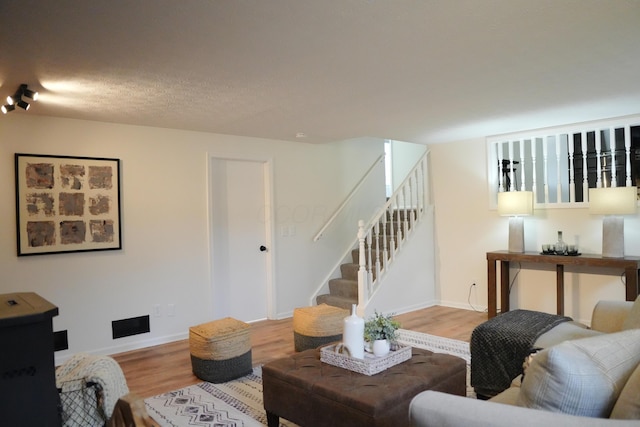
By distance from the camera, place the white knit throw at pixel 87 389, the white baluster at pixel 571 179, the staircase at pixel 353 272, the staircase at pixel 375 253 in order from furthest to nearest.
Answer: the staircase at pixel 353 272, the staircase at pixel 375 253, the white baluster at pixel 571 179, the white knit throw at pixel 87 389

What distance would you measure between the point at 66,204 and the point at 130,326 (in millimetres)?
1269

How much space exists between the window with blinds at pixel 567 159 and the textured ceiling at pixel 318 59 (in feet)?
1.56

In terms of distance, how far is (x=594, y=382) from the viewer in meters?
1.30

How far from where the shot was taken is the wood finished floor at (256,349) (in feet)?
11.3

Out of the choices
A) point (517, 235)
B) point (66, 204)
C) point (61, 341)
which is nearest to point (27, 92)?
point (66, 204)

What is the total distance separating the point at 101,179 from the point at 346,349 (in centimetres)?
289

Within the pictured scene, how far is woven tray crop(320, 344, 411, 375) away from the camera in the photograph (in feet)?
7.78

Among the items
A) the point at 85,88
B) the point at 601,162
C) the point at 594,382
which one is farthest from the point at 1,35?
the point at 601,162

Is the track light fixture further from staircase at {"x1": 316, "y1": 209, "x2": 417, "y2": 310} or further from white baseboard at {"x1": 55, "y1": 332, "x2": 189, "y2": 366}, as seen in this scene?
staircase at {"x1": 316, "y1": 209, "x2": 417, "y2": 310}

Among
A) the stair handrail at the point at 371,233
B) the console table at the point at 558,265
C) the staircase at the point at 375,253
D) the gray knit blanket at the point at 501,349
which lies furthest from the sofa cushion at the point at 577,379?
the staircase at the point at 375,253

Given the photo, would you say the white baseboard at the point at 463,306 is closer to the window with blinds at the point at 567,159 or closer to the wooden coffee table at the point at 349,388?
the window with blinds at the point at 567,159

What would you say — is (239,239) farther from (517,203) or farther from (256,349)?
(517,203)

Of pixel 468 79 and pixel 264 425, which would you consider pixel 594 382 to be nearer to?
pixel 264 425

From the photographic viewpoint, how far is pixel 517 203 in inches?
191
